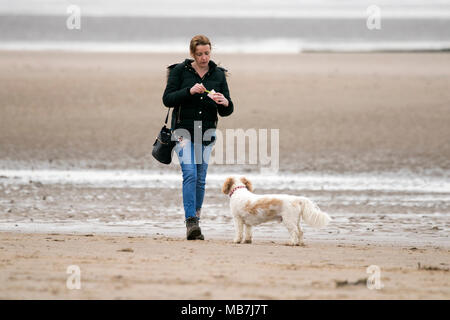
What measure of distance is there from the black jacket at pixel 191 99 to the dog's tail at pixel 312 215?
3.75 ft

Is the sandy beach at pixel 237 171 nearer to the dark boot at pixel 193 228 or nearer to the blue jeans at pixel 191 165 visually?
the dark boot at pixel 193 228

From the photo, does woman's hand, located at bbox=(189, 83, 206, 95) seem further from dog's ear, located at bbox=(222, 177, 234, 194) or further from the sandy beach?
the sandy beach

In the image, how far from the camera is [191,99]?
29.8 feet

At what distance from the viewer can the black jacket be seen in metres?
9.09

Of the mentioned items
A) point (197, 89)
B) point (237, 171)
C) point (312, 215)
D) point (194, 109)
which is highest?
point (197, 89)

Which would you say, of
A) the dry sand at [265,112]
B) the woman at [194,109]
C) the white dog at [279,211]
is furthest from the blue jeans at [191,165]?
the dry sand at [265,112]

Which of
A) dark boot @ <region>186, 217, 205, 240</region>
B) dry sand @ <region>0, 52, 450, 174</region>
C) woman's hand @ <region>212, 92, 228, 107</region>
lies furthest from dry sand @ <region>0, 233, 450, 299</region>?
dry sand @ <region>0, 52, 450, 174</region>

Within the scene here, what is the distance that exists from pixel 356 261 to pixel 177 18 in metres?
60.2

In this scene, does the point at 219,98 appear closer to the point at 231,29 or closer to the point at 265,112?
the point at 265,112

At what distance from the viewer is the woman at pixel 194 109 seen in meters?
9.05

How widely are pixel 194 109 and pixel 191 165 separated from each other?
1.75ft

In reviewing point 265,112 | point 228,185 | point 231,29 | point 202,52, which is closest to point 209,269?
point 228,185
